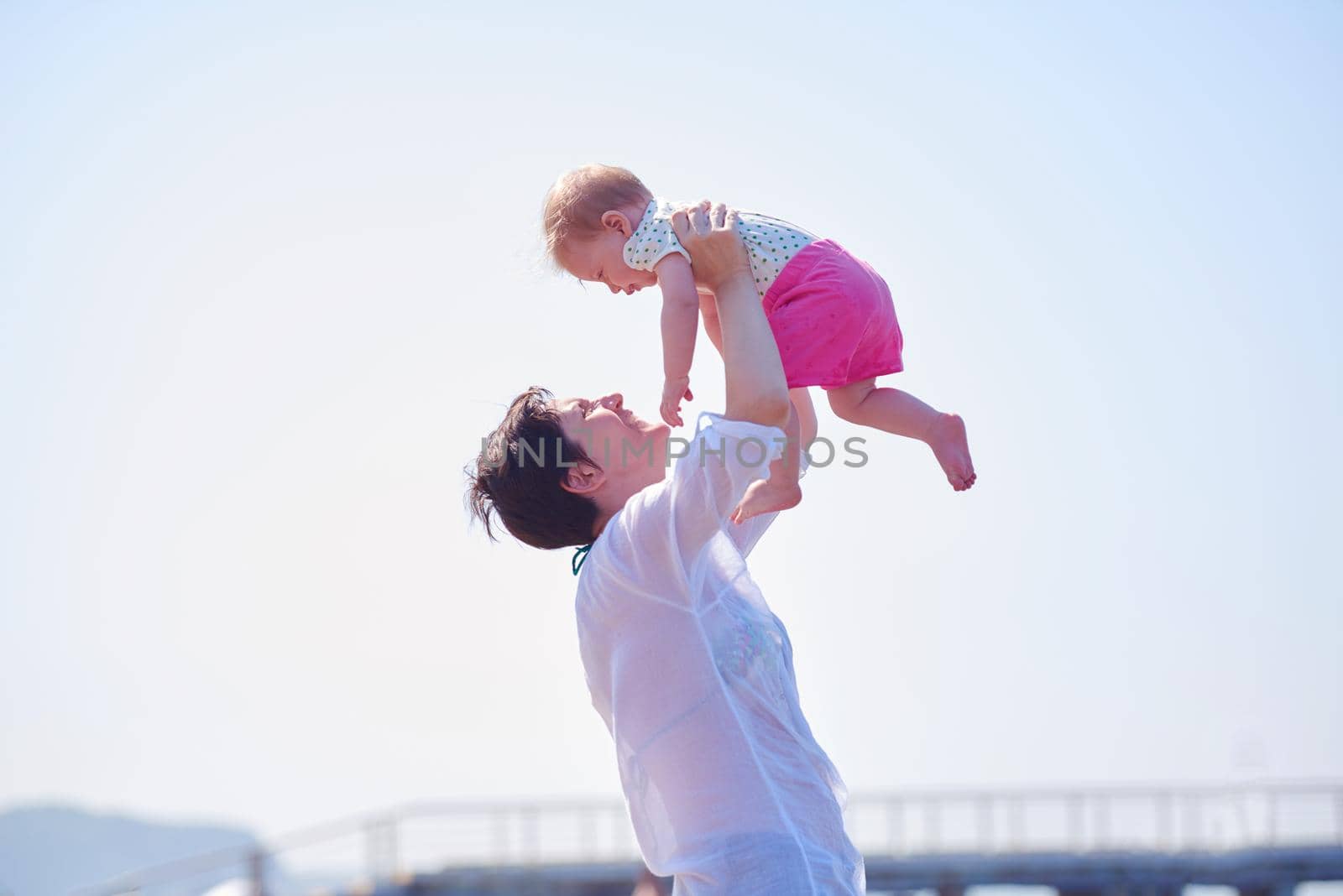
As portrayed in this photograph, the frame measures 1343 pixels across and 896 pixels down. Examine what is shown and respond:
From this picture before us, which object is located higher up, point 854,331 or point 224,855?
point 854,331

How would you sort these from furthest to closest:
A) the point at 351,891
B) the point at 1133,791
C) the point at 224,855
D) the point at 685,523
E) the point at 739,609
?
the point at 1133,791 < the point at 351,891 < the point at 224,855 < the point at 739,609 < the point at 685,523

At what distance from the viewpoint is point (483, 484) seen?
11.9ft

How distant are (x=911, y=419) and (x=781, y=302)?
0.49m

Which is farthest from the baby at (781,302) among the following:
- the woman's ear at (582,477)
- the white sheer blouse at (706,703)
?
the white sheer blouse at (706,703)

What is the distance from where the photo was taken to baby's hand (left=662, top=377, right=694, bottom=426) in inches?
134

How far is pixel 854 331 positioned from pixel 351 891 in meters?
18.9

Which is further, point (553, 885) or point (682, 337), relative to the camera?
point (553, 885)

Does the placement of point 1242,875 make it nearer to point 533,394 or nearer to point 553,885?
point 553,885

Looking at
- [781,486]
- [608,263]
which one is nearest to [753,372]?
[781,486]

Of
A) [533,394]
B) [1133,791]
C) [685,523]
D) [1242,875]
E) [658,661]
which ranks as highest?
[533,394]

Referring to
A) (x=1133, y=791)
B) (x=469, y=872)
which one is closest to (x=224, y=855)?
(x=469, y=872)

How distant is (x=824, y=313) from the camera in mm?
3518

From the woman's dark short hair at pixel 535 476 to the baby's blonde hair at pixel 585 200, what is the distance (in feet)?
1.44

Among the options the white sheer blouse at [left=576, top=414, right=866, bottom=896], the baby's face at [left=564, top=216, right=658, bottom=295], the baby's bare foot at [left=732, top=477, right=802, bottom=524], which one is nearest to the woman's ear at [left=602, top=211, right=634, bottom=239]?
the baby's face at [left=564, top=216, right=658, bottom=295]
